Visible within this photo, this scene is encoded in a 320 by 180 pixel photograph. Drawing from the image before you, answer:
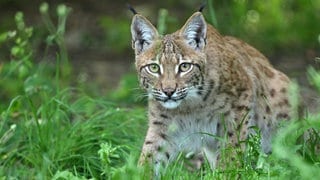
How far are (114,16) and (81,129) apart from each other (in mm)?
5174

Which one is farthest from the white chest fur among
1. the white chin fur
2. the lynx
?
the white chin fur

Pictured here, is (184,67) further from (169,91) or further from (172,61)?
(169,91)

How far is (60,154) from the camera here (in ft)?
25.3

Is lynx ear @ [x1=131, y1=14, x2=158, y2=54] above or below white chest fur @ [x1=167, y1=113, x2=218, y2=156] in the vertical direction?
above

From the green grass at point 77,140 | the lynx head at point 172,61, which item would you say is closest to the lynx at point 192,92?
the lynx head at point 172,61

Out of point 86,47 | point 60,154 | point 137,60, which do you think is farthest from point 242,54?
point 86,47

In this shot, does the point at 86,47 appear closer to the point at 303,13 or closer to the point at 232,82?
the point at 303,13

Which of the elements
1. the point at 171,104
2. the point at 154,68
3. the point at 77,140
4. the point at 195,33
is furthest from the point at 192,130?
the point at 77,140

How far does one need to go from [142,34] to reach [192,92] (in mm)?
549

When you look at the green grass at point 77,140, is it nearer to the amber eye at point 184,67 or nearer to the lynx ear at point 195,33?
the amber eye at point 184,67

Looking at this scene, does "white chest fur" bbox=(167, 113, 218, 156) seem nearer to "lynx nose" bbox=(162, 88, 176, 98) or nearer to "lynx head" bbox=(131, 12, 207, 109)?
"lynx head" bbox=(131, 12, 207, 109)

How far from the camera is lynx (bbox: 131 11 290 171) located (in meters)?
7.12

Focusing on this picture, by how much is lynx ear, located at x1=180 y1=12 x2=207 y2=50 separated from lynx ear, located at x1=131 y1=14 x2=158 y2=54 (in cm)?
21

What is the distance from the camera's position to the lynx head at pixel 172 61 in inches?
277
